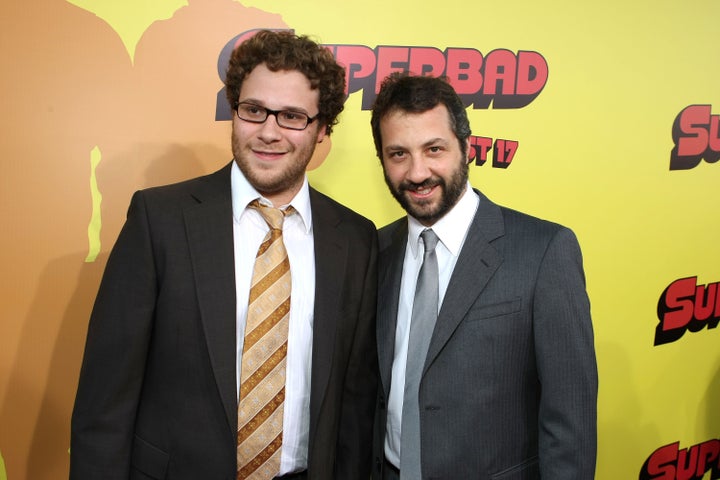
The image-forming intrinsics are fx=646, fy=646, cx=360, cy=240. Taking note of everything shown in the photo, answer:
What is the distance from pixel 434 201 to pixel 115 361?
37.6 inches

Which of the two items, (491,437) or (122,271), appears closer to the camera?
(122,271)

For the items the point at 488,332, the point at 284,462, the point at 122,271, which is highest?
the point at 122,271

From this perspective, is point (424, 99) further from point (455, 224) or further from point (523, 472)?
point (523, 472)

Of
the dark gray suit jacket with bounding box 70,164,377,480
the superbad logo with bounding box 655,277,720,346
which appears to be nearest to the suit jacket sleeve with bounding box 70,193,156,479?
the dark gray suit jacket with bounding box 70,164,377,480

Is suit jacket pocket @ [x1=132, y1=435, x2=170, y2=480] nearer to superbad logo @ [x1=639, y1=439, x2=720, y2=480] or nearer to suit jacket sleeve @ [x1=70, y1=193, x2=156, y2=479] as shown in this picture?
suit jacket sleeve @ [x1=70, y1=193, x2=156, y2=479]

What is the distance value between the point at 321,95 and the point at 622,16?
160 cm

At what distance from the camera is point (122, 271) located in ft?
5.31

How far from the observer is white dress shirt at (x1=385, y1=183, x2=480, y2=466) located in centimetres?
185

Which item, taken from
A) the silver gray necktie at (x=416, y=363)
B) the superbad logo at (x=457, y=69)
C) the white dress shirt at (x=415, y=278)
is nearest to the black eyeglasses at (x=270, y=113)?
the white dress shirt at (x=415, y=278)

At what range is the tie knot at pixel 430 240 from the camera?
1867 millimetres

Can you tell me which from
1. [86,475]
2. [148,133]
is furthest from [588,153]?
[86,475]

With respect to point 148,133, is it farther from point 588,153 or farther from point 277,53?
point 588,153

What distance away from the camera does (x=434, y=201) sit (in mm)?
1856

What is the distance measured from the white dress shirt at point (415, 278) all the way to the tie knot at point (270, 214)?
16.5 inches
